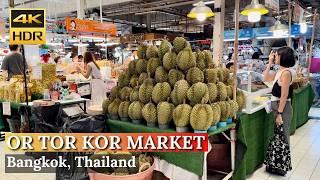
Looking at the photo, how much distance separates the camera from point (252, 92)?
3.62m

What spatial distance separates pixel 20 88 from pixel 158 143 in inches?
115

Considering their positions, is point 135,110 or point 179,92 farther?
point 135,110

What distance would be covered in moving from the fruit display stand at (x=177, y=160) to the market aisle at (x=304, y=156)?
4.91 ft

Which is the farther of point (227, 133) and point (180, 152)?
point (227, 133)

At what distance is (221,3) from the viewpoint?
26.2 ft

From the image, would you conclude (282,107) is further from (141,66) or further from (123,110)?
(123,110)

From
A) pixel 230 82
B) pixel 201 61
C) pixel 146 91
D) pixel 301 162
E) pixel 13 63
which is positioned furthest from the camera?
pixel 13 63

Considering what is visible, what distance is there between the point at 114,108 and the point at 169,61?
753mm

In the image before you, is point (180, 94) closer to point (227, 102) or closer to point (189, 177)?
point (227, 102)

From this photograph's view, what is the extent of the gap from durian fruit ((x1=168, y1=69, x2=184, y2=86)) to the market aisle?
1892 mm

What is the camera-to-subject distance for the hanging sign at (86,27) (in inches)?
275

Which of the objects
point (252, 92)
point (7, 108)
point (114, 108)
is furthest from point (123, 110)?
point (7, 108)

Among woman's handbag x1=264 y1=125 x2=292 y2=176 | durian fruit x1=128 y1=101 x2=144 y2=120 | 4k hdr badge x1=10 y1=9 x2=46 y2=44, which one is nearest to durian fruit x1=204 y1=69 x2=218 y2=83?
durian fruit x1=128 y1=101 x2=144 y2=120

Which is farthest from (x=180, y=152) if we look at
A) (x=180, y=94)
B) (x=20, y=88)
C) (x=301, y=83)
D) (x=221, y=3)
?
(x=221, y=3)
